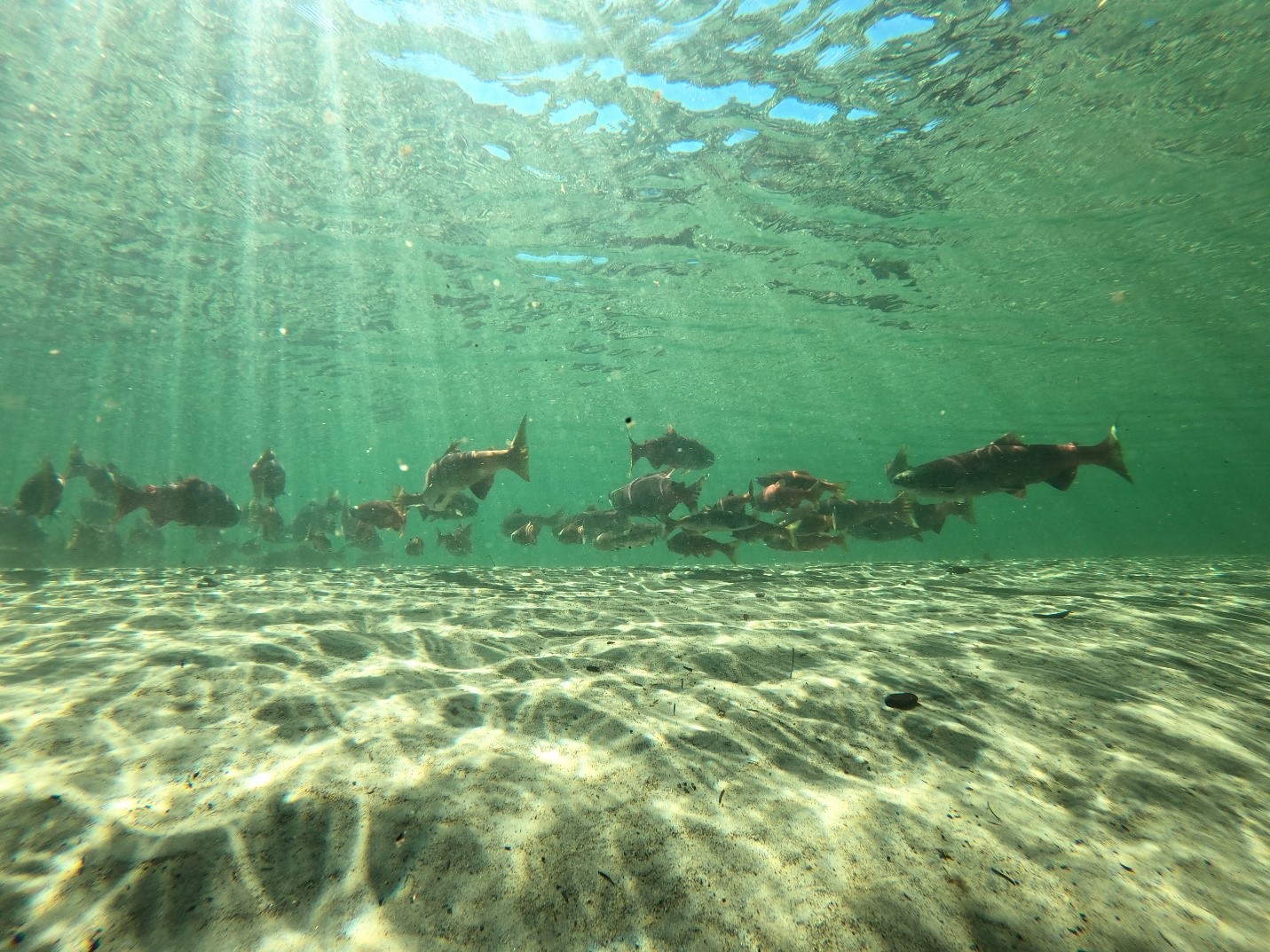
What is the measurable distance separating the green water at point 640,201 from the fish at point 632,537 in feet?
36.2

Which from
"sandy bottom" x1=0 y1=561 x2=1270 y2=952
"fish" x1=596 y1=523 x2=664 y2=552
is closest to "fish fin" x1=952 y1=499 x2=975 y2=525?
"sandy bottom" x1=0 y1=561 x2=1270 y2=952

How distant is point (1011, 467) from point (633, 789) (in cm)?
653

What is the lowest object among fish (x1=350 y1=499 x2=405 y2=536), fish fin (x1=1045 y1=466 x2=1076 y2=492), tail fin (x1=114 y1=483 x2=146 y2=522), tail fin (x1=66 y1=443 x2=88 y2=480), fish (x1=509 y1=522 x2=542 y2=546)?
fish (x1=509 y1=522 x2=542 y2=546)

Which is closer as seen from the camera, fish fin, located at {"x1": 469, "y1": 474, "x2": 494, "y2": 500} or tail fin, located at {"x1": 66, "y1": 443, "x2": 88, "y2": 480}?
fish fin, located at {"x1": 469, "y1": 474, "x2": 494, "y2": 500}

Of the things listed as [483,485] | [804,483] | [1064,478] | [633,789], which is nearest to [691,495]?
[804,483]

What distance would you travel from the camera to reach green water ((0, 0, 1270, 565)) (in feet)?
38.8

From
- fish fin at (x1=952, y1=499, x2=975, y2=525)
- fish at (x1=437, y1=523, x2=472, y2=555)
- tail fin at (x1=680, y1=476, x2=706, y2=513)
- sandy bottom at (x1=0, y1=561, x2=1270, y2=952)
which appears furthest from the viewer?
fish at (x1=437, y1=523, x2=472, y2=555)

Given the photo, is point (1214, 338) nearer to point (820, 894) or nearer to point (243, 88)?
point (820, 894)

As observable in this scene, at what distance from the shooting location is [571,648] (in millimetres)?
4617

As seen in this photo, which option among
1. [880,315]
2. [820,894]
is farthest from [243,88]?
[880,315]

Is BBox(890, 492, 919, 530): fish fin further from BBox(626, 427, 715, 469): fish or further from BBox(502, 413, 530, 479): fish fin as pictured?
BBox(502, 413, 530, 479): fish fin

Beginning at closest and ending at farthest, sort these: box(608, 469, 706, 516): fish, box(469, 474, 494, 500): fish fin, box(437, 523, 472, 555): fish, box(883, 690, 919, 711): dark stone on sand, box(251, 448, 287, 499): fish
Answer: box(883, 690, 919, 711): dark stone on sand
box(469, 474, 494, 500): fish fin
box(608, 469, 706, 516): fish
box(251, 448, 287, 499): fish
box(437, 523, 472, 555): fish

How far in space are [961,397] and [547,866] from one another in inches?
1535

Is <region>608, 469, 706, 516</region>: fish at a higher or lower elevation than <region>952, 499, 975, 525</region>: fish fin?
higher
